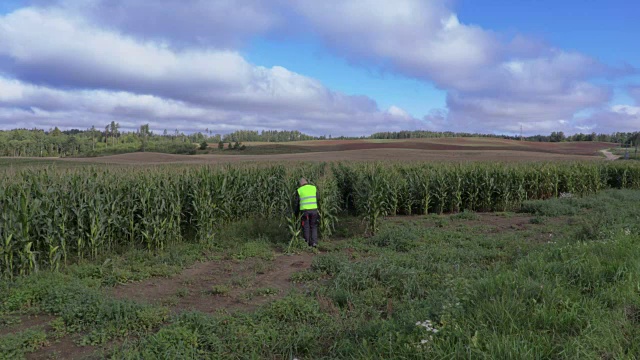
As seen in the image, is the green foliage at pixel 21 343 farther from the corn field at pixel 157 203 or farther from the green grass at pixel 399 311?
the corn field at pixel 157 203

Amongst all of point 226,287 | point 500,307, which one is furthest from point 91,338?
point 500,307

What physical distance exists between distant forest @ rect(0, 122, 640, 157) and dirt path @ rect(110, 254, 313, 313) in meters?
63.0

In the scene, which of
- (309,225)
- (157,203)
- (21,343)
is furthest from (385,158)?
(21,343)

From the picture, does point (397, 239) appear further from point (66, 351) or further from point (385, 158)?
point (385, 158)

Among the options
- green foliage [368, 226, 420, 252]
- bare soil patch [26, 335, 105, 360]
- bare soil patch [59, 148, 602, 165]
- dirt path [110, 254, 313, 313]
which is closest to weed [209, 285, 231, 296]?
dirt path [110, 254, 313, 313]

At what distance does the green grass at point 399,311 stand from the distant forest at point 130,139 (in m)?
65.0

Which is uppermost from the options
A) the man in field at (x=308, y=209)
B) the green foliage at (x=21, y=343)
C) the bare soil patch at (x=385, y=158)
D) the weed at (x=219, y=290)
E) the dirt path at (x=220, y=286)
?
the bare soil patch at (x=385, y=158)

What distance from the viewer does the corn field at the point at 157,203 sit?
27.6 ft

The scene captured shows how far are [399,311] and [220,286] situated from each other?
3580 millimetres

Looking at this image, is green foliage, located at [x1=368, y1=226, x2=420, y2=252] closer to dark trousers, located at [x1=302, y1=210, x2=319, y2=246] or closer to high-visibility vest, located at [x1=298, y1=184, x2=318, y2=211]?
dark trousers, located at [x1=302, y1=210, x2=319, y2=246]

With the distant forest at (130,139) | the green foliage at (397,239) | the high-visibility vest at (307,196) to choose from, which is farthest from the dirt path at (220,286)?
the distant forest at (130,139)

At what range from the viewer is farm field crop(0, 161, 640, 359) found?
4.10m

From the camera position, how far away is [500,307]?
4.21 m

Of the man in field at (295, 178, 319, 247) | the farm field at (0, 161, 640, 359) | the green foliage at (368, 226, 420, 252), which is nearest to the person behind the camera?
the farm field at (0, 161, 640, 359)
